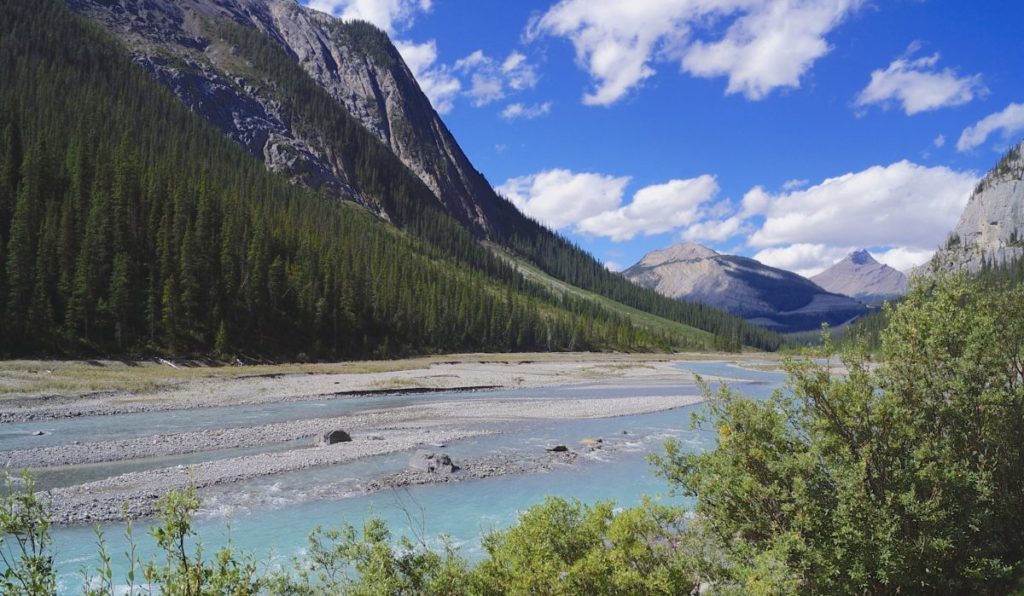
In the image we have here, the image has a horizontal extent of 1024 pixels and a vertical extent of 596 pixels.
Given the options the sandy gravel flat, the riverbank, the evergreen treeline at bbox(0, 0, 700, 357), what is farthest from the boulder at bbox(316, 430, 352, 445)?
the evergreen treeline at bbox(0, 0, 700, 357)

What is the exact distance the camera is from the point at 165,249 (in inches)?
2904

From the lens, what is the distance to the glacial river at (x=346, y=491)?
15.9m

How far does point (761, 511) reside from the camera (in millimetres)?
9125

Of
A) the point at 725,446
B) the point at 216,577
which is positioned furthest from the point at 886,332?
the point at 216,577

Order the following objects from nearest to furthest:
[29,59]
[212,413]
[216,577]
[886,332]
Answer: [216,577], [886,332], [212,413], [29,59]

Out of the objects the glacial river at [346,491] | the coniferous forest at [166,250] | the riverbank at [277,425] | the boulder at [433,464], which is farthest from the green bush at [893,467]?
the coniferous forest at [166,250]

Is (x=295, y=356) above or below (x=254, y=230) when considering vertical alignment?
below

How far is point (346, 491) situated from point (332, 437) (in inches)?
355

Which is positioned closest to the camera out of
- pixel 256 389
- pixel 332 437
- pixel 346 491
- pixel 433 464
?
pixel 346 491

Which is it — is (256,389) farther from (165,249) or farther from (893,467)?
(893,467)

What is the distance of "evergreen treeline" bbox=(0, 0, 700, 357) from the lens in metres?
61.6

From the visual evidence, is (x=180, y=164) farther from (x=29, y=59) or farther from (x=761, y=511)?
(x=761, y=511)

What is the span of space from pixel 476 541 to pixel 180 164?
116m

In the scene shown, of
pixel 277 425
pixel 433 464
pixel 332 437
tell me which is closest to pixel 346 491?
pixel 433 464
